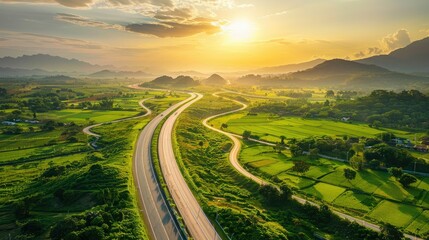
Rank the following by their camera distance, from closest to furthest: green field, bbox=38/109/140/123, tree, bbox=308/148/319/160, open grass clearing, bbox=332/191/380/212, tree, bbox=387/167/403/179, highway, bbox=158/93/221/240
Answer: highway, bbox=158/93/221/240 < open grass clearing, bbox=332/191/380/212 < tree, bbox=387/167/403/179 < tree, bbox=308/148/319/160 < green field, bbox=38/109/140/123

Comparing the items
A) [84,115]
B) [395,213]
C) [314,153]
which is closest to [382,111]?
[314,153]

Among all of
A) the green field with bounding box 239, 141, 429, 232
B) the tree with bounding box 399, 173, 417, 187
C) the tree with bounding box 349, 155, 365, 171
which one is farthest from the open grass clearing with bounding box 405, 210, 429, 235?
the tree with bounding box 349, 155, 365, 171

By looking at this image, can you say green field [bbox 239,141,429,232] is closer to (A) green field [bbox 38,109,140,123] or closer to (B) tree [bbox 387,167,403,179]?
(B) tree [bbox 387,167,403,179]

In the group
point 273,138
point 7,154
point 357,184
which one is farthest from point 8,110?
point 357,184

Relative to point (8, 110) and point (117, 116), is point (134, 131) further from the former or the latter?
point (8, 110)

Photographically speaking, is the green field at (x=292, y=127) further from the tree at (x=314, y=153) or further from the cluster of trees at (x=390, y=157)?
the cluster of trees at (x=390, y=157)

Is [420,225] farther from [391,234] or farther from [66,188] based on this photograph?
[66,188]
